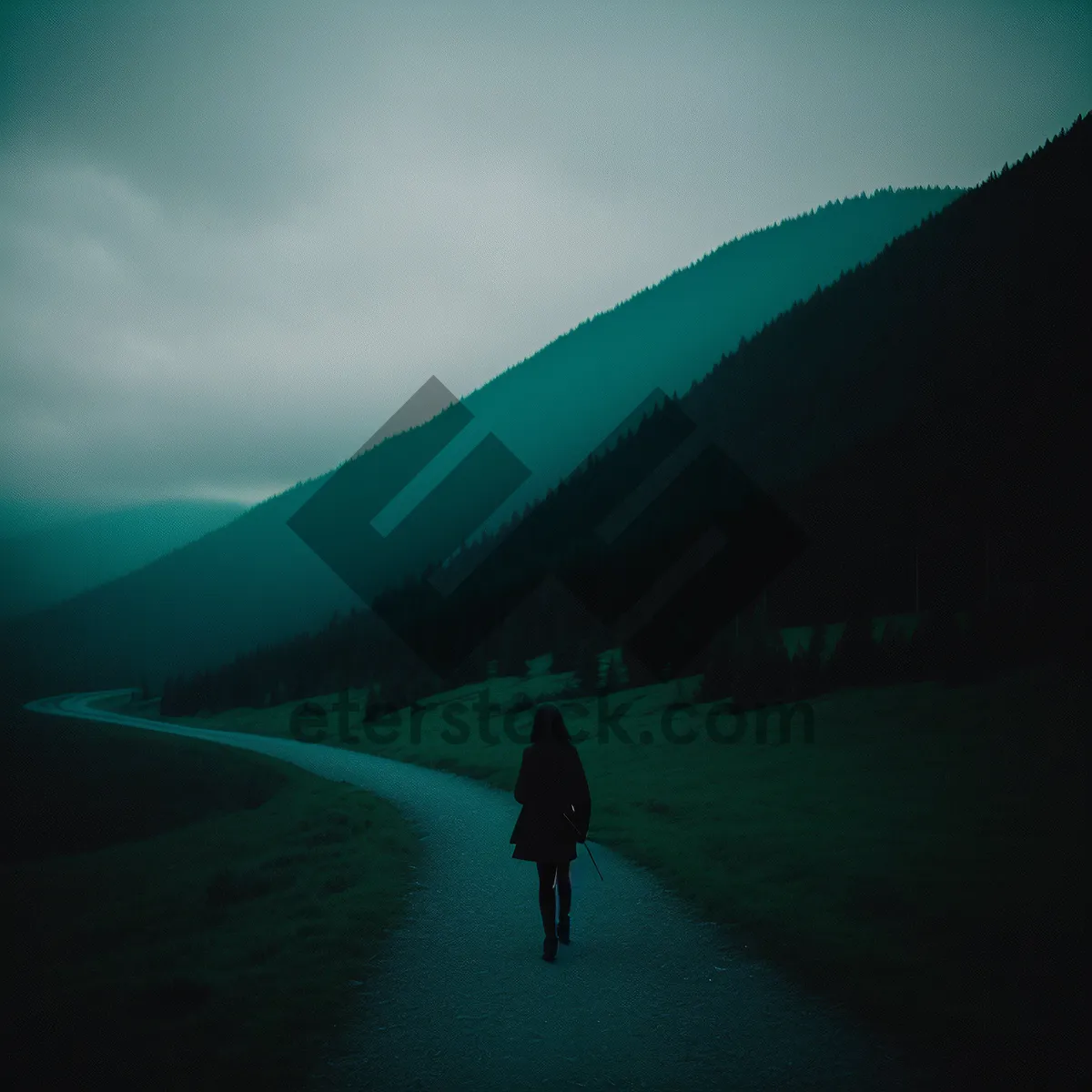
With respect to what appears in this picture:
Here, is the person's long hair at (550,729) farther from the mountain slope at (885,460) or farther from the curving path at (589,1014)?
the mountain slope at (885,460)

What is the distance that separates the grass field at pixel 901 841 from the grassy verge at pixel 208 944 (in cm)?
435

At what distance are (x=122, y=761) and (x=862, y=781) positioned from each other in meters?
43.4

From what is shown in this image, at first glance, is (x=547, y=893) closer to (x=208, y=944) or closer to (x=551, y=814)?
(x=551, y=814)

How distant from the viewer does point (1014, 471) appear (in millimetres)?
45656

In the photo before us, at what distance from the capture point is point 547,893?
686cm

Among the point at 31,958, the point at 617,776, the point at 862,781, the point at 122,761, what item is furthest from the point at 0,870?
the point at 122,761

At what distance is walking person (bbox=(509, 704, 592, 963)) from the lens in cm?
682

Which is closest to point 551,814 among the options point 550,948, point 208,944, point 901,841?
point 550,948

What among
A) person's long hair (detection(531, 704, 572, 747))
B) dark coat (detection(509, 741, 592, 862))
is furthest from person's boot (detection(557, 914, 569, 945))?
person's long hair (detection(531, 704, 572, 747))

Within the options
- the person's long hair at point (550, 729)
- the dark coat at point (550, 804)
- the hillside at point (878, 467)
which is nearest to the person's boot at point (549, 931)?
the dark coat at point (550, 804)

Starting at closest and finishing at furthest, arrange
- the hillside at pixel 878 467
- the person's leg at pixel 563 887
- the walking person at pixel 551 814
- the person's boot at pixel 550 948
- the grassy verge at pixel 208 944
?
the grassy verge at pixel 208 944 → the person's boot at pixel 550 948 → the walking person at pixel 551 814 → the person's leg at pixel 563 887 → the hillside at pixel 878 467

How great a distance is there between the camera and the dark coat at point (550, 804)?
22.4ft

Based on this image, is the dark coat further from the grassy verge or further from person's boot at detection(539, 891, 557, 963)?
the grassy verge

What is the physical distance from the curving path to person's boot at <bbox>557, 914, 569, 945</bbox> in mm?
119
